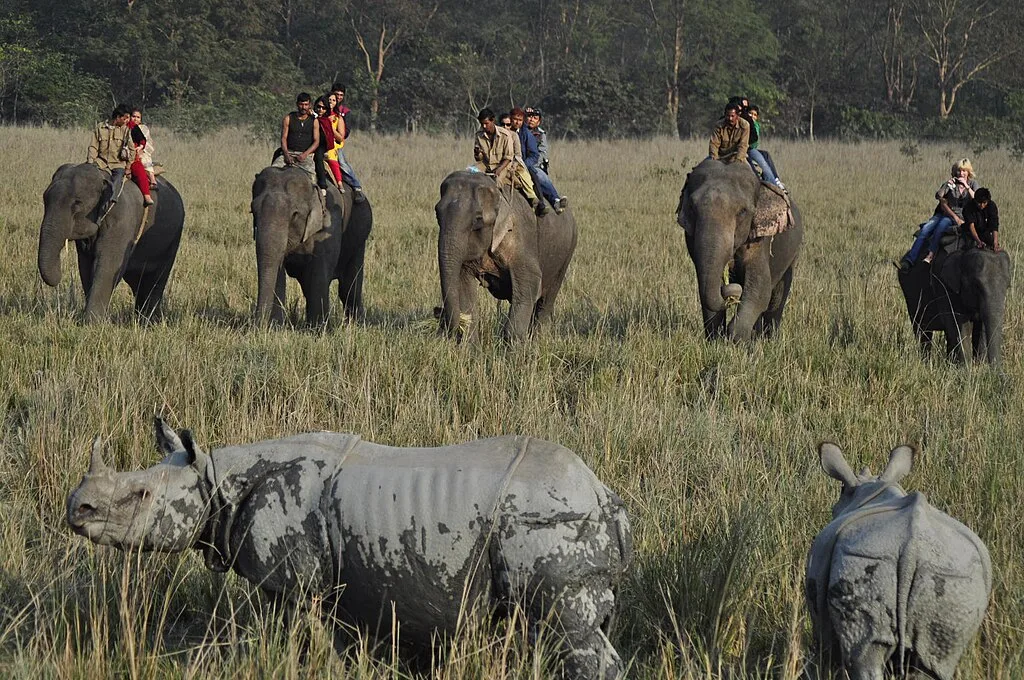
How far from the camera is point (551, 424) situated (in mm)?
6387

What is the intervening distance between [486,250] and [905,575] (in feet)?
22.4

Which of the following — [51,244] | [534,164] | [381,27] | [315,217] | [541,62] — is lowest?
[51,244]

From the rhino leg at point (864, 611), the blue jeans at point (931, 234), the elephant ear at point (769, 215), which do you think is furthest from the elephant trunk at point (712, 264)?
the rhino leg at point (864, 611)

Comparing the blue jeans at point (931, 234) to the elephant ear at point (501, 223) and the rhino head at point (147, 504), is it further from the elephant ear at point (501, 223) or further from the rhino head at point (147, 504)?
the rhino head at point (147, 504)

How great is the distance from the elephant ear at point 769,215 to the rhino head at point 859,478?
6.40 m

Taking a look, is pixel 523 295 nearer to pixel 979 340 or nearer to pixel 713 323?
pixel 713 323

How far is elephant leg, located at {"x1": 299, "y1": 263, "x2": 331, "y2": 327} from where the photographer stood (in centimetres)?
1075

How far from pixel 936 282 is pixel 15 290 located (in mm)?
8001

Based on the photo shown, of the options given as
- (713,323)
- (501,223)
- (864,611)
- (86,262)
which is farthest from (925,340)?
(864,611)

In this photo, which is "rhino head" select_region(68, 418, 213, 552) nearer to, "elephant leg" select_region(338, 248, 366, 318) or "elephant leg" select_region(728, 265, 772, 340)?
"elephant leg" select_region(728, 265, 772, 340)

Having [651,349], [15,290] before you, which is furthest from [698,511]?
[15,290]

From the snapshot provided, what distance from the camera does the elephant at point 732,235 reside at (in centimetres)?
963

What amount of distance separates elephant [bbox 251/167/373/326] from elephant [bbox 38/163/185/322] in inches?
41.3

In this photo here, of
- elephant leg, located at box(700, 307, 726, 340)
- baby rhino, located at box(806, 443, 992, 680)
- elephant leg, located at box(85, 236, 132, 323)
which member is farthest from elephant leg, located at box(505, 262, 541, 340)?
baby rhino, located at box(806, 443, 992, 680)
